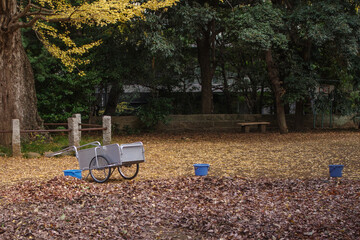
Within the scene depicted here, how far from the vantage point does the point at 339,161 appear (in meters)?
10.4

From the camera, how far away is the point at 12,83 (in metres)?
12.6

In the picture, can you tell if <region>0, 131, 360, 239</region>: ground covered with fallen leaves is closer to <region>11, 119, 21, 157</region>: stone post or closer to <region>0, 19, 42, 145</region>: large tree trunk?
<region>11, 119, 21, 157</region>: stone post

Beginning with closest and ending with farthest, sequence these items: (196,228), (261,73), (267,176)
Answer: (196,228) → (267,176) → (261,73)

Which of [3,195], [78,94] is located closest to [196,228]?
[3,195]

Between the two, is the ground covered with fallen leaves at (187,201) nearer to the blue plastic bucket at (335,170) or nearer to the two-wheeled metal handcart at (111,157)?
the blue plastic bucket at (335,170)

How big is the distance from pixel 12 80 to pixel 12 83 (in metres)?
0.08

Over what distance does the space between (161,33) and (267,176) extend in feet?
28.5

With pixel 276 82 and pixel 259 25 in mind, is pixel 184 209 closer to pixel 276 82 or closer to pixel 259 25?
pixel 259 25

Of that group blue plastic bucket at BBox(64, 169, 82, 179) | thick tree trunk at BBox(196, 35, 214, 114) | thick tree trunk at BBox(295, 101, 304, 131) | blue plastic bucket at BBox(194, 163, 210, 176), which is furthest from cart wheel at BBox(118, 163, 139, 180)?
thick tree trunk at BBox(295, 101, 304, 131)

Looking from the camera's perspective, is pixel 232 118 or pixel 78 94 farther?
pixel 232 118

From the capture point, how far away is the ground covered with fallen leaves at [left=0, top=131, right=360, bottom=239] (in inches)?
195

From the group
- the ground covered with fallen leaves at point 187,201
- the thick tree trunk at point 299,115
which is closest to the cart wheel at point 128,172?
the ground covered with fallen leaves at point 187,201

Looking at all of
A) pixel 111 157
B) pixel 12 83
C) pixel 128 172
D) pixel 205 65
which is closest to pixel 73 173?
pixel 111 157

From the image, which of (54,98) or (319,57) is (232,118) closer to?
(319,57)
